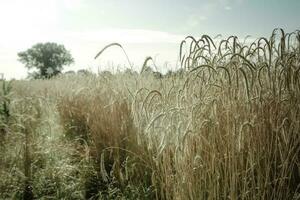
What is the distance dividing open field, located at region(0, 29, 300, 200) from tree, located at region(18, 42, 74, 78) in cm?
4931

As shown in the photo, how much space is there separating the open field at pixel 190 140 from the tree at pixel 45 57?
49313mm

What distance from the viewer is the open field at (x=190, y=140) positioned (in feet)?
5.92

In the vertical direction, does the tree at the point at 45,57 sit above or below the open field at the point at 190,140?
above

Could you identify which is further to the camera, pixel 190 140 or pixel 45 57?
pixel 45 57

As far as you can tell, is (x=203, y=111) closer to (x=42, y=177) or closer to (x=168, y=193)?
(x=168, y=193)

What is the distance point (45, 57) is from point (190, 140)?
174 ft

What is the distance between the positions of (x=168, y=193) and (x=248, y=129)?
0.58 m

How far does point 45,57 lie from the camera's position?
173 feet

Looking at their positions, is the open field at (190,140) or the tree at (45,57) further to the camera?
the tree at (45,57)

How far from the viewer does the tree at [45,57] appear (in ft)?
171

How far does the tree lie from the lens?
52.0 metres

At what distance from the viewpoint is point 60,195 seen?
9.11 feet

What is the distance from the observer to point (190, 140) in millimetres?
1917

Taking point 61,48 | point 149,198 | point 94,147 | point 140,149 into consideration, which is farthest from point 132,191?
point 61,48
